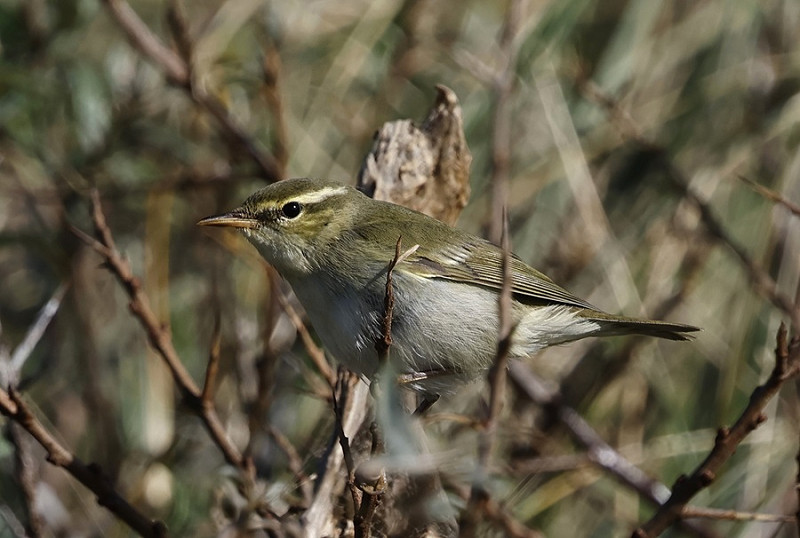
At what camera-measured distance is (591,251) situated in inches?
188

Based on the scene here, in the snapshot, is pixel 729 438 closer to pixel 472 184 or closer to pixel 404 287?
pixel 404 287

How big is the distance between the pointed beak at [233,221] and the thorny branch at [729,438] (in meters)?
1.61

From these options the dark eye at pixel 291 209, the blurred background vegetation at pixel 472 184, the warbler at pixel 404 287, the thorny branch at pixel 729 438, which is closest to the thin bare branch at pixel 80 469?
the warbler at pixel 404 287

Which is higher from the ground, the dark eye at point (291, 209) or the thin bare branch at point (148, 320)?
the dark eye at point (291, 209)

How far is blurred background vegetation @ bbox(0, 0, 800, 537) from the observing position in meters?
4.36

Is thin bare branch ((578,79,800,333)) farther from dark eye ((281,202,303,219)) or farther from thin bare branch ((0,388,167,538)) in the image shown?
thin bare branch ((0,388,167,538))

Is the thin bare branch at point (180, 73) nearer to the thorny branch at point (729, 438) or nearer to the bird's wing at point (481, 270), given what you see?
the bird's wing at point (481, 270)

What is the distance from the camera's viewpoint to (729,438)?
219 centimetres

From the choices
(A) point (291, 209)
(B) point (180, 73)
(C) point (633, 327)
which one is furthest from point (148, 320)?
(B) point (180, 73)

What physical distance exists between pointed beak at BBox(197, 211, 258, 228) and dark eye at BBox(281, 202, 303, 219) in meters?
0.10

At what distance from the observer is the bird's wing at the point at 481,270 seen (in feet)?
10.8

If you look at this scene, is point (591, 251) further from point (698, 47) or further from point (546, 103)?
point (698, 47)

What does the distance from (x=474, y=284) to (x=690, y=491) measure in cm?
131

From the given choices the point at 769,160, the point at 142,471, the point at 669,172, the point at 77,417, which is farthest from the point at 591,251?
the point at 77,417
